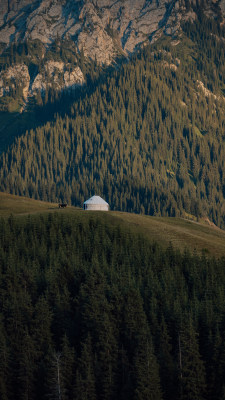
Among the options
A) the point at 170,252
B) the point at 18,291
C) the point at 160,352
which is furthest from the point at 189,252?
the point at 160,352

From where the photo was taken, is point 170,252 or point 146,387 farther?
point 170,252

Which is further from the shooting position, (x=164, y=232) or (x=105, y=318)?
(x=164, y=232)

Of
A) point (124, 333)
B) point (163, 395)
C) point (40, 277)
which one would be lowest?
point (163, 395)

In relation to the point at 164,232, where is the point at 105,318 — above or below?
below

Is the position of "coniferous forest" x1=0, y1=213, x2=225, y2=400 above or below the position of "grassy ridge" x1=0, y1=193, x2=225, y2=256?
below

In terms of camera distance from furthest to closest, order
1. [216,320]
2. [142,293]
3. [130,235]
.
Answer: [130,235] → [142,293] → [216,320]

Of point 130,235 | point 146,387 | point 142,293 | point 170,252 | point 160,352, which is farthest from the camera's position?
A: point 130,235

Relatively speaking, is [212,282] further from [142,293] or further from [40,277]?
[40,277]

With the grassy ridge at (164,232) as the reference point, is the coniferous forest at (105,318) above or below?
below
